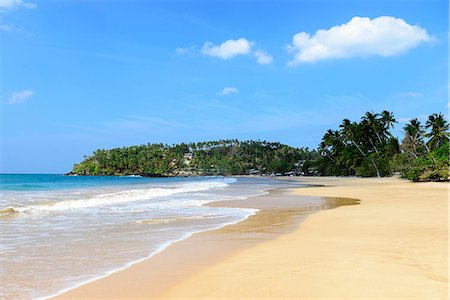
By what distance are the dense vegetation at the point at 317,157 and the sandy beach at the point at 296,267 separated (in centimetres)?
3528

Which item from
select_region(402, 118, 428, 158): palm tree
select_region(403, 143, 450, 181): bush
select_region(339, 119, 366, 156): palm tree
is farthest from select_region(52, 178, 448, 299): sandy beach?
select_region(339, 119, 366, 156): palm tree

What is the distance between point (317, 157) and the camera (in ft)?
425

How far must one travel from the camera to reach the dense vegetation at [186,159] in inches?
6304

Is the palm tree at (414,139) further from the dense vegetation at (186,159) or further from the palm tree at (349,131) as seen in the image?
the dense vegetation at (186,159)

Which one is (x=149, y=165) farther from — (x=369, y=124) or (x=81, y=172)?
(x=369, y=124)

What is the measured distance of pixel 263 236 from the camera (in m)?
9.33

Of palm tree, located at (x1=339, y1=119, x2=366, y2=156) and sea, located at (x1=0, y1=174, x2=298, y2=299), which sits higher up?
palm tree, located at (x1=339, y1=119, x2=366, y2=156)

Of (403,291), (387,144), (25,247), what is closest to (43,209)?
(25,247)

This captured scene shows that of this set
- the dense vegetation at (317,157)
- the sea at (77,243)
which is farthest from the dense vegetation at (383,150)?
the sea at (77,243)

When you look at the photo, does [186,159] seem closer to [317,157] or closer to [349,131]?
[317,157]

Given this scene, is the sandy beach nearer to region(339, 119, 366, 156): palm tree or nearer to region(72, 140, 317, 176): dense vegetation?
region(339, 119, 366, 156): palm tree

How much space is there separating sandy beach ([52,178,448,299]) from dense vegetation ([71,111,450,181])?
3528cm

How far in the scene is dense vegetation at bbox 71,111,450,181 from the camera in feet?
184

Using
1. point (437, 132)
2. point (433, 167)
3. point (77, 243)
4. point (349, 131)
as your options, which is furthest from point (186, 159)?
point (77, 243)
